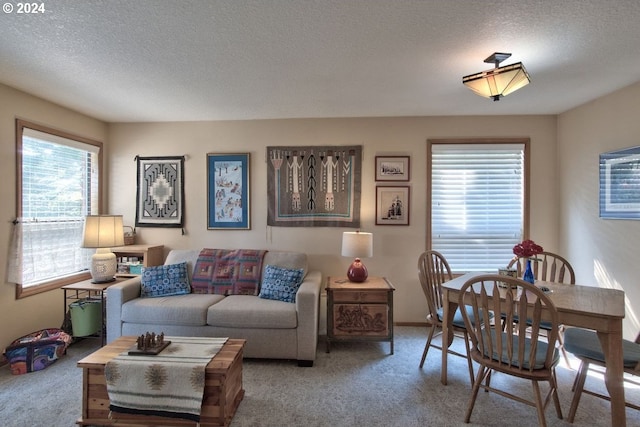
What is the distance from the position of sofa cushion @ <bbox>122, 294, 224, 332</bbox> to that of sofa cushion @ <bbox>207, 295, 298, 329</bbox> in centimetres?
10

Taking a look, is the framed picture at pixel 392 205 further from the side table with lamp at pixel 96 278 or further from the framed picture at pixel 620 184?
the side table with lamp at pixel 96 278

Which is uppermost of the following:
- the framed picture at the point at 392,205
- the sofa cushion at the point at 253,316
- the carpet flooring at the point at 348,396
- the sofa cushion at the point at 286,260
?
the framed picture at the point at 392,205

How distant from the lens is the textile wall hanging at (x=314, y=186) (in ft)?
11.6

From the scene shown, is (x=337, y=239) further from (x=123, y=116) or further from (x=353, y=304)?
(x=123, y=116)

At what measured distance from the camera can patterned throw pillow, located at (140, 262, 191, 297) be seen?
2.97m

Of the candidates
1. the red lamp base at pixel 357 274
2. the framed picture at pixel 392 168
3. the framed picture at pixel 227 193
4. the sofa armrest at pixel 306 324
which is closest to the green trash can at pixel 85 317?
the framed picture at pixel 227 193

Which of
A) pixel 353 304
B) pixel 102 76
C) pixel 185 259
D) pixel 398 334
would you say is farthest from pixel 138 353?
pixel 398 334

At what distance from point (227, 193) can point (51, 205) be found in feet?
5.66

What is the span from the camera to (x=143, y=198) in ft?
12.3

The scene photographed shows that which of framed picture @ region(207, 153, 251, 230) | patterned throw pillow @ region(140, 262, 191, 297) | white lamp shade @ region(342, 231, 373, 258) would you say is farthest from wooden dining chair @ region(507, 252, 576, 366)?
patterned throw pillow @ region(140, 262, 191, 297)

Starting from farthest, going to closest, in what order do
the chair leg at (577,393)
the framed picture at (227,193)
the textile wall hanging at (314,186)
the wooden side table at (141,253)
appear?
1. the framed picture at (227,193)
2. the textile wall hanging at (314,186)
3. the wooden side table at (141,253)
4. the chair leg at (577,393)

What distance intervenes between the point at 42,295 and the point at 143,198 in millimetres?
1365

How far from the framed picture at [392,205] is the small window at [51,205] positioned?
337 cm

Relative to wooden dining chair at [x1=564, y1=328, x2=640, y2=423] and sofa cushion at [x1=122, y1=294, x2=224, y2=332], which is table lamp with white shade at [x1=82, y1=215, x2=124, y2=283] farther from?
wooden dining chair at [x1=564, y1=328, x2=640, y2=423]
